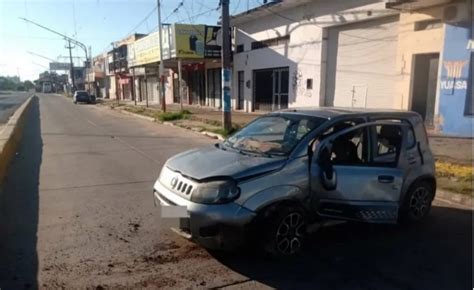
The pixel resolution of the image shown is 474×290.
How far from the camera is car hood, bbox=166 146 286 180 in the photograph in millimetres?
4082

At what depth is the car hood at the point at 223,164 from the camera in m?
4.08

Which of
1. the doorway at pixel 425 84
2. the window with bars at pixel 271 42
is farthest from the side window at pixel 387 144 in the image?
the window with bars at pixel 271 42

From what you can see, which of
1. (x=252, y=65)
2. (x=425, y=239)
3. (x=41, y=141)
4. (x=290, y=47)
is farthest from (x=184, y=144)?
(x=252, y=65)

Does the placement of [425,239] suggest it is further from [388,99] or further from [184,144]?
[388,99]

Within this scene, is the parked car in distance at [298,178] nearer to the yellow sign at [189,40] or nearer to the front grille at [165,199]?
the front grille at [165,199]

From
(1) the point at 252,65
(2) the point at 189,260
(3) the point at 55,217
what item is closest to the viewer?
(2) the point at 189,260

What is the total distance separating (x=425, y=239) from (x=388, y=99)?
10.7 meters

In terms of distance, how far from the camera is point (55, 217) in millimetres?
5504

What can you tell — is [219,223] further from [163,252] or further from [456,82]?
[456,82]

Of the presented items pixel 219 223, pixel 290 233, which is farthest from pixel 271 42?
pixel 219 223

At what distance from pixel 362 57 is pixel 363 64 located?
11.4 inches

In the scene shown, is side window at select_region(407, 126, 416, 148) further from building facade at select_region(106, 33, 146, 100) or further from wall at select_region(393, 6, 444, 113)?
building facade at select_region(106, 33, 146, 100)

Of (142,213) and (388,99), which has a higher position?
(388,99)

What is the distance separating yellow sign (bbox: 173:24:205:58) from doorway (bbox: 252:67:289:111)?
3.71m
